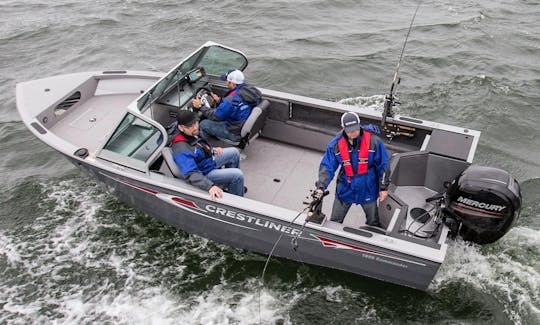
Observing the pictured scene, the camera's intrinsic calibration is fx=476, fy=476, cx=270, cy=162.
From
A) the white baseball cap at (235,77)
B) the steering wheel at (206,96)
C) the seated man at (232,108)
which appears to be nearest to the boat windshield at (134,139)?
the seated man at (232,108)

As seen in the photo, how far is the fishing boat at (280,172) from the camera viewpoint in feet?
14.7

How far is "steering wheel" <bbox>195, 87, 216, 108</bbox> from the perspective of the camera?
600 centimetres

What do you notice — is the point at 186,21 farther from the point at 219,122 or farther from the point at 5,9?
the point at 219,122

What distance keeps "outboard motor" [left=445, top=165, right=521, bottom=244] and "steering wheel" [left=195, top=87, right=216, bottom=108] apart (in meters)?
3.07

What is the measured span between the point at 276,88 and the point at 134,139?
4893 mm

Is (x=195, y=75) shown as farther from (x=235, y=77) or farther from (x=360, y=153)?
(x=360, y=153)

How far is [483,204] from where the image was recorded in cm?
438

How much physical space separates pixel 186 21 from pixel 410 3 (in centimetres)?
611

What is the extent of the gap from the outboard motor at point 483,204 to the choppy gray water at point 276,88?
1.97ft

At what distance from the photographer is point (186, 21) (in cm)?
1223

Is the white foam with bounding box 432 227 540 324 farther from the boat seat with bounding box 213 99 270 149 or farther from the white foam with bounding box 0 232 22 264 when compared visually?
the white foam with bounding box 0 232 22 264

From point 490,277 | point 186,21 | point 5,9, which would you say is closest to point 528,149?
point 490,277

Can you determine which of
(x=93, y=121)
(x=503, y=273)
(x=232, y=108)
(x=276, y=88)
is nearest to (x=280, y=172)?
(x=232, y=108)

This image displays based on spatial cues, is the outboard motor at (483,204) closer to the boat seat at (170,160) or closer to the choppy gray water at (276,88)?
the choppy gray water at (276,88)
